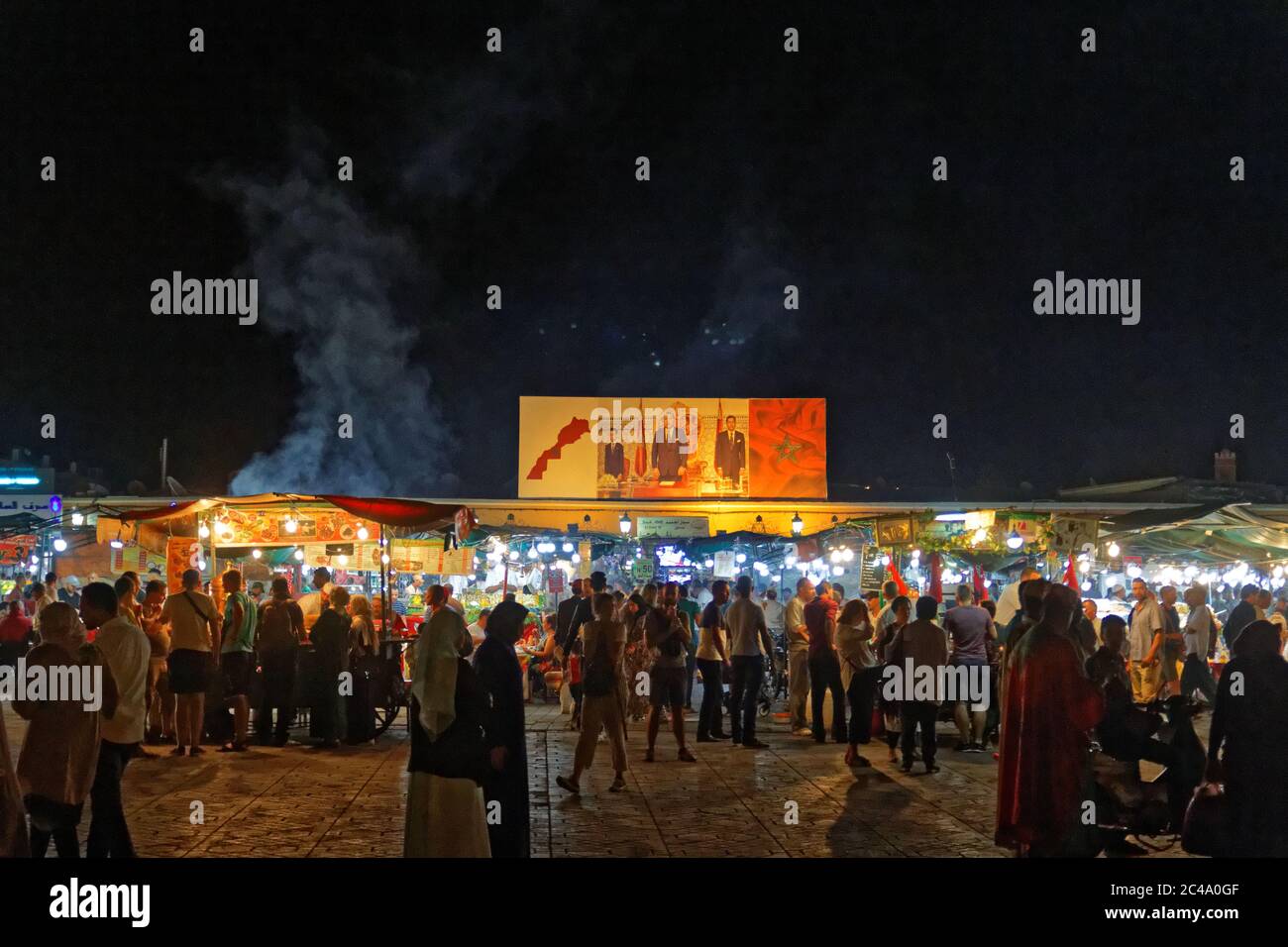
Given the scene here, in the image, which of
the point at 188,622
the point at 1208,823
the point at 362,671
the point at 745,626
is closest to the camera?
the point at 1208,823

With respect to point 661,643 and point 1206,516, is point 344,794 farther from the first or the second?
point 1206,516

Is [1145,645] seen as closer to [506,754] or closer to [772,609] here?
[772,609]

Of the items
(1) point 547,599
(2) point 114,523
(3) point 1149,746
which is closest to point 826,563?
Result: (1) point 547,599

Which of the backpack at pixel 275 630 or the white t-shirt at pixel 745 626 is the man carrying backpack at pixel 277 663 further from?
the white t-shirt at pixel 745 626

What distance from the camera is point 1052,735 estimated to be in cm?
599

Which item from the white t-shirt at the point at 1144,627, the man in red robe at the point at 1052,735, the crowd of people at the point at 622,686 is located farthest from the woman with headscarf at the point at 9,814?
the white t-shirt at the point at 1144,627

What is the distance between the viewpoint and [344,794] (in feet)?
30.0

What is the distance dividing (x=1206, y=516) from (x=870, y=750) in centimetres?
509

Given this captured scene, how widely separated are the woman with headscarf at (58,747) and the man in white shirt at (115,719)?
237 millimetres

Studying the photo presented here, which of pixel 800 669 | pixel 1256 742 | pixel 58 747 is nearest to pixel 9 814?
pixel 58 747

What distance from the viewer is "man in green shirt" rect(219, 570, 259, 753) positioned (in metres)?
11.8

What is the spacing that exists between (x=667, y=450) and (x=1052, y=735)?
18246mm

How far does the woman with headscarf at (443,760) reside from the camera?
530 centimetres

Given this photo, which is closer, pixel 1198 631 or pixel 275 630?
pixel 275 630
